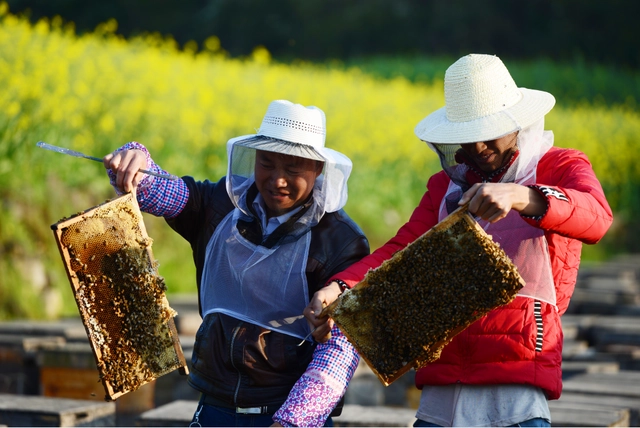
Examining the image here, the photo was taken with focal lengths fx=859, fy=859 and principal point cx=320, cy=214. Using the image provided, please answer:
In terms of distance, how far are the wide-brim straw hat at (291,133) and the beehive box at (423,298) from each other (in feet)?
1.83

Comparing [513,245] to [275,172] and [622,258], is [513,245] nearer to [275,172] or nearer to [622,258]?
[275,172]

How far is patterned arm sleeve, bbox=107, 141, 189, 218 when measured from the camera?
337cm

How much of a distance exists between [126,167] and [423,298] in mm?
1212

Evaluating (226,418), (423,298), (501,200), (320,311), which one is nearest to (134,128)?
(226,418)

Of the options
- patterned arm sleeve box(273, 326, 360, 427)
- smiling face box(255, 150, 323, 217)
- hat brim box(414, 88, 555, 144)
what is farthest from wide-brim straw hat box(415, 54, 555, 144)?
patterned arm sleeve box(273, 326, 360, 427)

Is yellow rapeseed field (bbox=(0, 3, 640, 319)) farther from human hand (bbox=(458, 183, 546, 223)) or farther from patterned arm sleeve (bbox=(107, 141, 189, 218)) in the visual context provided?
human hand (bbox=(458, 183, 546, 223))

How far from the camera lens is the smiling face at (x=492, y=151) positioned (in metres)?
3.05

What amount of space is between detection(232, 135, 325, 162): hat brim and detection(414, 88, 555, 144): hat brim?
0.42 m

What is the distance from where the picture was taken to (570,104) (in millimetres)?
29562

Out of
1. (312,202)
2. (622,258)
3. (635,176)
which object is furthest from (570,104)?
(312,202)

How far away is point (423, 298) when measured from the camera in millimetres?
3004

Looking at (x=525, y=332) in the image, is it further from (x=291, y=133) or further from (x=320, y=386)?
(x=291, y=133)

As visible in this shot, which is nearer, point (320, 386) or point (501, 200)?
point (501, 200)

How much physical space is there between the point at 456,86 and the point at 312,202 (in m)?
0.70
